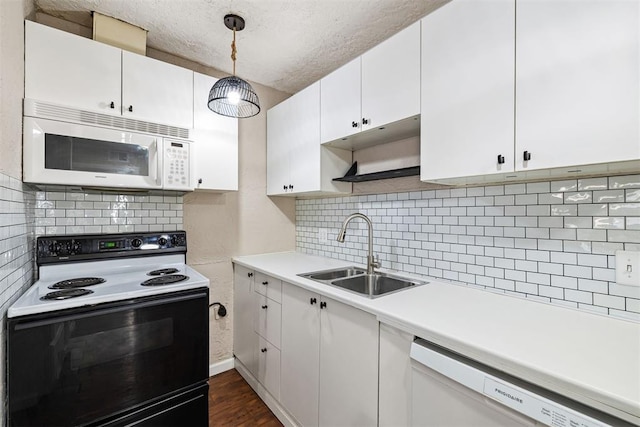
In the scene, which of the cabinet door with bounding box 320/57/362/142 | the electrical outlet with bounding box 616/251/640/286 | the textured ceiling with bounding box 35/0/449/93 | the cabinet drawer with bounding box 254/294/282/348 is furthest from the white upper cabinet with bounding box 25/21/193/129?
the electrical outlet with bounding box 616/251/640/286

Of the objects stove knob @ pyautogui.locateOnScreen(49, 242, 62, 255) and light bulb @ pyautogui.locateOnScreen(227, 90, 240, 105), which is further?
stove knob @ pyautogui.locateOnScreen(49, 242, 62, 255)

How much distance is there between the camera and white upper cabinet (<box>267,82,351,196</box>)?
2135 mm

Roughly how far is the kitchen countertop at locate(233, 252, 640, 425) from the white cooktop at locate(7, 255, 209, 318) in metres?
0.83

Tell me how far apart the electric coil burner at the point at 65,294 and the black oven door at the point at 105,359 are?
0.09 meters

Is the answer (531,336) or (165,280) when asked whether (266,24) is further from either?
(531,336)

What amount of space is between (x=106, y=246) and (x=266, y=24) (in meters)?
1.77

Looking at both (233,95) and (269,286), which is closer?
(233,95)

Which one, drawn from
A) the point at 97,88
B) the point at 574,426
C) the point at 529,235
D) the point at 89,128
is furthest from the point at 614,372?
the point at 97,88

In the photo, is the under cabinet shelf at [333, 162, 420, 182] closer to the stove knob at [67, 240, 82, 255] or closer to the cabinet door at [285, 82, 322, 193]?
the cabinet door at [285, 82, 322, 193]

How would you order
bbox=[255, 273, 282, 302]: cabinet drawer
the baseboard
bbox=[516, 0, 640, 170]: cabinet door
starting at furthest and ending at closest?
the baseboard, bbox=[255, 273, 282, 302]: cabinet drawer, bbox=[516, 0, 640, 170]: cabinet door

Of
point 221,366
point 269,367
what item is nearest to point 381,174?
point 269,367

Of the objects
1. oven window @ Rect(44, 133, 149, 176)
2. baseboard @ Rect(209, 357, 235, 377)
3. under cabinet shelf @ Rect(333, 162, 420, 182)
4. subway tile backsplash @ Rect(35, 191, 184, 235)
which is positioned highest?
oven window @ Rect(44, 133, 149, 176)

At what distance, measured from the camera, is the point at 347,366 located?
1.38m

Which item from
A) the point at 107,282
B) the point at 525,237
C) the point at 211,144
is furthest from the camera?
the point at 211,144
